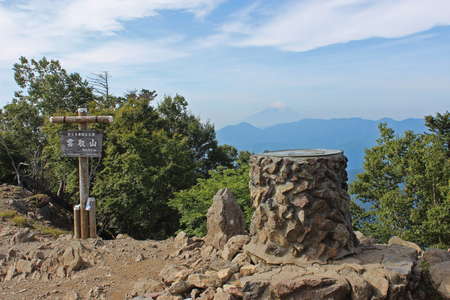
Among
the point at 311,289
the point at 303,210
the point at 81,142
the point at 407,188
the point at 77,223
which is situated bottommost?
the point at 77,223

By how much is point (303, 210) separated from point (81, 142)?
20.6 feet

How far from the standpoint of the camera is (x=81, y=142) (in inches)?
369

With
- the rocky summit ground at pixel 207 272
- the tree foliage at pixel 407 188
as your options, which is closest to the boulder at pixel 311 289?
the rocky summit ground at pixel 207 272

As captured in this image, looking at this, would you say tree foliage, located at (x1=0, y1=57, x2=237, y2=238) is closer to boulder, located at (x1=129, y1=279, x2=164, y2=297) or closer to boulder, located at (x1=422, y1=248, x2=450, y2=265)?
boulder, located at (x1=129, y1=279, x2=164, y2=297)

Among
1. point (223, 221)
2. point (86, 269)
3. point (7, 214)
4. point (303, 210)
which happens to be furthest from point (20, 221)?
point (303, 210)

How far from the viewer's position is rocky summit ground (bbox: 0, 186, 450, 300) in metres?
4.69

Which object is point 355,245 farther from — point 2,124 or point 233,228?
point 2,124

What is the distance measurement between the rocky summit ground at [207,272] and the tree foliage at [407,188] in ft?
18.1

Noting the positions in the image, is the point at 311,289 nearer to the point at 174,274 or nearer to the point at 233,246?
the point at 233,246

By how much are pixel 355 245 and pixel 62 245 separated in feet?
19.9

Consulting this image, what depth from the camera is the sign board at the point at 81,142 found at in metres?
9.38

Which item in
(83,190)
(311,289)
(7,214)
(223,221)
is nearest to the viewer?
(311,289)

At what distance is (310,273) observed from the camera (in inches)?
194

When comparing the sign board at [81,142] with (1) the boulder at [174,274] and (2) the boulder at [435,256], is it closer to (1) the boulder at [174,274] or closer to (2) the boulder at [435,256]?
(1) the boulder at [174,274]
